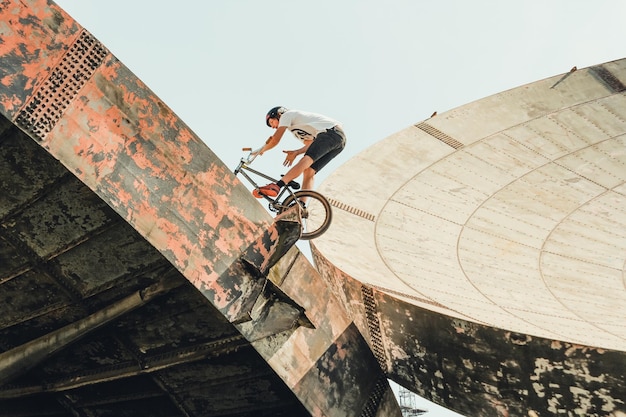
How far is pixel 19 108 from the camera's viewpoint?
16.5 feet

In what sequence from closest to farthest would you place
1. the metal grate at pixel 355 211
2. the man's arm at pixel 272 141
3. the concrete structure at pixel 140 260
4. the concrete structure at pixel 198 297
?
the concrete structure at pixel 140 260
the concrete structure at pixel 198 297
the man's arm at pixel 272 141
the metal grate at pixel 355 211

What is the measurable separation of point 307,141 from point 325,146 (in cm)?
55

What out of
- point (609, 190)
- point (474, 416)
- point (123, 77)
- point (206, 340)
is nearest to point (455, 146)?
point (609, 190)

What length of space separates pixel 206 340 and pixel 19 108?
9.88 feet

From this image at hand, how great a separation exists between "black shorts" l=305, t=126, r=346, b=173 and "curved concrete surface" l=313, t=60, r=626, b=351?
1313 millimetres

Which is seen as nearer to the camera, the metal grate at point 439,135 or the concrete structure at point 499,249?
the concrete structure at point 499,249

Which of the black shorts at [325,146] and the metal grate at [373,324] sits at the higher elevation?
the black shorts at [325,146]

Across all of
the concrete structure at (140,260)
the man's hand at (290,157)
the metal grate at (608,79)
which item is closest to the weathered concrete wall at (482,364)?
the concrete structure at (140,260)

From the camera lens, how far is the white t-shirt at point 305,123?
7.80 meters

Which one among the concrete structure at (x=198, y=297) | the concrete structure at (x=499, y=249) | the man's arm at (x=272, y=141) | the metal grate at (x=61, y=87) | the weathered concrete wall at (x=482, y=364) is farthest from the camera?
the man's arm at (x=272, y=141)

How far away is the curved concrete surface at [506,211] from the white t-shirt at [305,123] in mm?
1647

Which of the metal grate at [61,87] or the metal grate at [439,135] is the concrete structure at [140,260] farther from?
the metal grate at [439,135]

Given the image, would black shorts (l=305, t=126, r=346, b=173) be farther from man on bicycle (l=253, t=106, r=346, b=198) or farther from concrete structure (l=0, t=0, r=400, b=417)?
concrete structure (l=0, t=0, r=400, b=417)

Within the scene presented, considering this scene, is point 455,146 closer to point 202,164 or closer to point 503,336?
point 503,336
